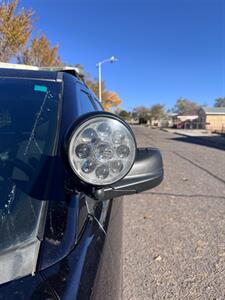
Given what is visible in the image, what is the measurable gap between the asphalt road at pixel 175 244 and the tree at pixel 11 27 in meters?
8.35

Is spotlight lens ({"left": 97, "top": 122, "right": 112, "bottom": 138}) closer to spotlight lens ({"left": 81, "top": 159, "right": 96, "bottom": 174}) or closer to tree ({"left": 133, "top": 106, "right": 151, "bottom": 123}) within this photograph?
spotlight lens ({"left": 81, "top": 159, "right": 96, "bottom": 174})

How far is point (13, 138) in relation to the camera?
1.51 metres

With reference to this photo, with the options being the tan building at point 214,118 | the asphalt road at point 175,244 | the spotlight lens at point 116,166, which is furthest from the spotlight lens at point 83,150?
the tan building at point 214,118

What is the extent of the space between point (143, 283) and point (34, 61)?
49.9 ft

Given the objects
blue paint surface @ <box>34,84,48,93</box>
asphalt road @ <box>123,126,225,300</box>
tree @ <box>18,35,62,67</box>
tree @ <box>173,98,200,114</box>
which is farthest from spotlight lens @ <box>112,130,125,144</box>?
tree @ <box>173,98,200,114</box>

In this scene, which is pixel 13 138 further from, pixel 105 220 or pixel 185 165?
pixel 185 165

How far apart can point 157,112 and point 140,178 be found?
95.8 meters

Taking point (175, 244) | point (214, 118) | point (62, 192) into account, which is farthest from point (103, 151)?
point (214, 118)

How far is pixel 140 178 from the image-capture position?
1417mm

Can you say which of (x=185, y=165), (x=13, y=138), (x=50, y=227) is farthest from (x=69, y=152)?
(x=185, y=165)

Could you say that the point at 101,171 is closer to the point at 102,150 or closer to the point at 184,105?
the point at 102,150

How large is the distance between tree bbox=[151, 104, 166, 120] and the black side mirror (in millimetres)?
94588

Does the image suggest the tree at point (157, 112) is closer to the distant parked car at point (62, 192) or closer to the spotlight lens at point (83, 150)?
the distant parked car at point (62, 192)

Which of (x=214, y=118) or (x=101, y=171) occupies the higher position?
(x=101, y=171)
